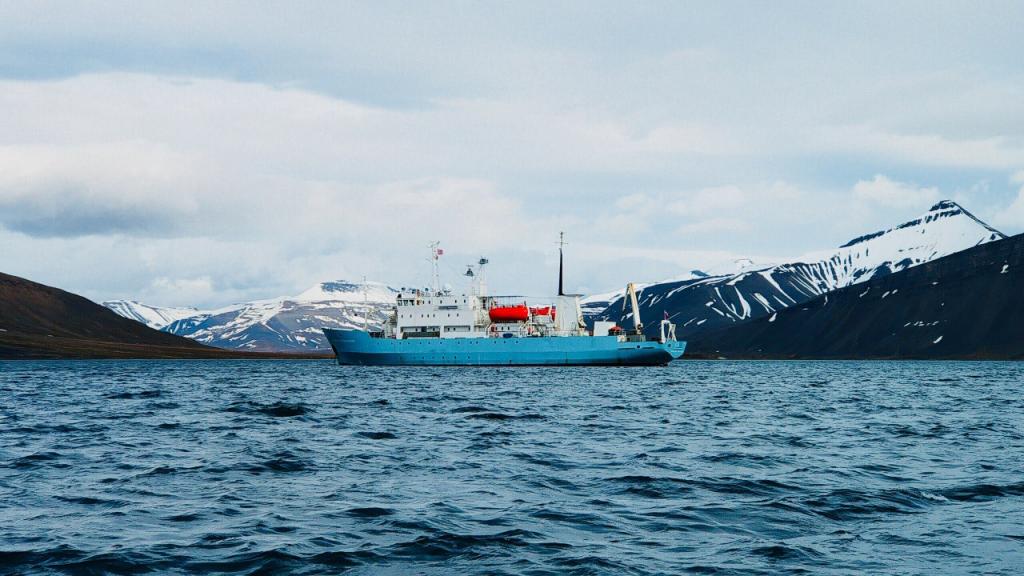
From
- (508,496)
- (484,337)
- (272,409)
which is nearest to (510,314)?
(484,337)

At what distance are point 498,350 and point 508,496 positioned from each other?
94.3 metres

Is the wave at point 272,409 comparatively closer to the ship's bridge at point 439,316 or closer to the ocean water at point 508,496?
the ocean water at point 508,496

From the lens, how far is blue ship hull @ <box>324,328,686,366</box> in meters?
111

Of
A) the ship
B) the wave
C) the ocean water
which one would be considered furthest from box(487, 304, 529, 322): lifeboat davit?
the ocean water

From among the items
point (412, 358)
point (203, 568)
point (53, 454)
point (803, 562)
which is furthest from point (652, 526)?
point (412, 358)

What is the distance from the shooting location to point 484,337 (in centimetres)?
11244

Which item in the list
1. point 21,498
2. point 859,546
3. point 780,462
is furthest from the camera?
point 780,462

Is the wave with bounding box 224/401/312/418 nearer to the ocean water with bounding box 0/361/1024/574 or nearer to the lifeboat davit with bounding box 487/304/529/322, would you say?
the ocean water with bounding box 0/361/1024/574

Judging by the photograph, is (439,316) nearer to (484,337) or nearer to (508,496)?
(484,337)

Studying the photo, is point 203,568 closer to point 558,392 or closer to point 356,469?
point 356,469

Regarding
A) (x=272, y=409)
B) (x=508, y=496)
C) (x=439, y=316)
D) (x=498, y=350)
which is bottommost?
(x=272, y=409)

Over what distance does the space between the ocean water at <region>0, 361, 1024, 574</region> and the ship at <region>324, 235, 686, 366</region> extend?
76.3 m

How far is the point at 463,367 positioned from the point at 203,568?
10472cm

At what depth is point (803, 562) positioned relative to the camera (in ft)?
40.0
